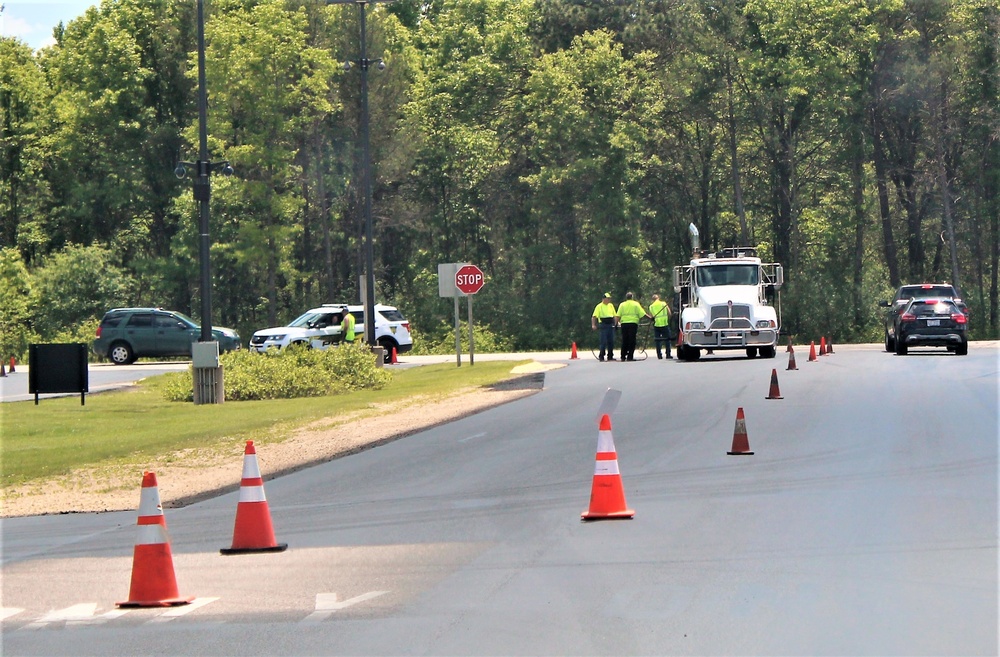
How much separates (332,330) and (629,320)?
11.4m

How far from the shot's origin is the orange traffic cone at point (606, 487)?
11.9 meters

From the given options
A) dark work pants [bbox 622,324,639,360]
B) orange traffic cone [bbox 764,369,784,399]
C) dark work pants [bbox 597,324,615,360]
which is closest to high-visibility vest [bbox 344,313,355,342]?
dark work pants [bbox 597,324,615,360]

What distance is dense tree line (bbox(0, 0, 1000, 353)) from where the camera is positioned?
6100 cm

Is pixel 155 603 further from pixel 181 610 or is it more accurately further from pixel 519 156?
pixel 519 156

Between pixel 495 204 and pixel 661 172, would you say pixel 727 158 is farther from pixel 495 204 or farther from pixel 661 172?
pixel 495 204

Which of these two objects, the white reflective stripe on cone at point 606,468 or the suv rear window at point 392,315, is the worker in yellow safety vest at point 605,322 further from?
the white reflective stripe on cone at point 606,468

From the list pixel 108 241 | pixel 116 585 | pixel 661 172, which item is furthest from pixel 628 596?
pixel 108 241

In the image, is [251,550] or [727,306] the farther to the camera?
[727,306]

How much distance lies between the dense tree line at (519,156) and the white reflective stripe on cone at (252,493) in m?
48.3

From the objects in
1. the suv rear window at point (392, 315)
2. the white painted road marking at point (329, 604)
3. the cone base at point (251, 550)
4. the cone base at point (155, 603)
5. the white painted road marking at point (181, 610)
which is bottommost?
the white painted road marking at point (181, 610)

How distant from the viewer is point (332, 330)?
4544 centimetres

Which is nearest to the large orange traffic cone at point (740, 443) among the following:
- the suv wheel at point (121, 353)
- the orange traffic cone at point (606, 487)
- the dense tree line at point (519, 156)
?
the orange traffic cone at point (606, 487)

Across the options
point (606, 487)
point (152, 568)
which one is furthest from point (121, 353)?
point (152, 568)

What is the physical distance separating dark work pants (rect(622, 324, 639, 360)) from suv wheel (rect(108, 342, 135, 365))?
717 inches
